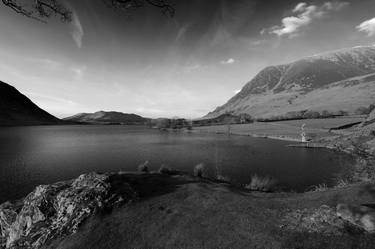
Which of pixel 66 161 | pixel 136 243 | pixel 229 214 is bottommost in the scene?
pixel 66 161

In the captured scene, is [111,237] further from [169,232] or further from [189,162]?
[189,162]

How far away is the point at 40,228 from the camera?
11023 millimetres

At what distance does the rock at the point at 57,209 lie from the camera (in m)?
10.6

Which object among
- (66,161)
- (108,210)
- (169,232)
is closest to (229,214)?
(169,232)

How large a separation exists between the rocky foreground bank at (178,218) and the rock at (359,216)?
33 mm

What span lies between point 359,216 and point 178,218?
26.6ft

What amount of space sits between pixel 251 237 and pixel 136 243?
5.02m

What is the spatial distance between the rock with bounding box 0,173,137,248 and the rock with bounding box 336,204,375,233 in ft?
35.4

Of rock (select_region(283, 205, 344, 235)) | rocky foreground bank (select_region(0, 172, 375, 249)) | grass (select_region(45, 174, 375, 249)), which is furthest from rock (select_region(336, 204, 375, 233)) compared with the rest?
grass (select_region(45, 174, 375, 249))

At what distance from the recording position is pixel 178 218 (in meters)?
10.5

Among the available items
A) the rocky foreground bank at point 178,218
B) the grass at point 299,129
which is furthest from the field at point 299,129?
the rocky foreground bank at point 178,218

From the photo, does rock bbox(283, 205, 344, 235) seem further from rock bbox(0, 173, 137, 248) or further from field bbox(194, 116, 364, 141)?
field bbox(194, 116, 364, 141)

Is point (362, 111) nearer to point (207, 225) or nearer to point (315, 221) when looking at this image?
point (315, 221)

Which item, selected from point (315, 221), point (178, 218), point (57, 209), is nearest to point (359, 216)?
point (315, 221)
